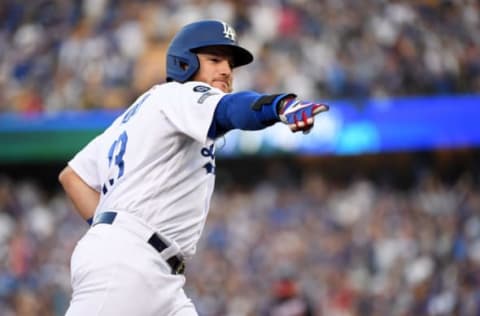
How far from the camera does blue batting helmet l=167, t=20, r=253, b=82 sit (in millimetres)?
4469

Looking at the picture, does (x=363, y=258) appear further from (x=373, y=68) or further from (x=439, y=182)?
(x=373, y=68)

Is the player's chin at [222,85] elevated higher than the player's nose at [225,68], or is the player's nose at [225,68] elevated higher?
the player's nose at [225,68]

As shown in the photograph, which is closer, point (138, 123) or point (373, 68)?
point (138, 123)

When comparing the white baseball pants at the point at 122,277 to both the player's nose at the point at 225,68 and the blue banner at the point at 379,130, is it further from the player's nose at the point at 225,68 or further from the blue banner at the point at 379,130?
the blue banner at the point at 379,130

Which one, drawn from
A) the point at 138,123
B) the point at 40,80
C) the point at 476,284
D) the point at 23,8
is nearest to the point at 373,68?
the point at 476,284

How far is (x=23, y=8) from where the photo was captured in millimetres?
17250

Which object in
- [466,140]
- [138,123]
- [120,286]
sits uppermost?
[138,123]

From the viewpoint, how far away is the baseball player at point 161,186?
410cm

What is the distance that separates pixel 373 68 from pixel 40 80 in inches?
204

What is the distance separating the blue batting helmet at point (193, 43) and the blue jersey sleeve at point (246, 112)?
54 cm

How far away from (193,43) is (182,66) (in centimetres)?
13

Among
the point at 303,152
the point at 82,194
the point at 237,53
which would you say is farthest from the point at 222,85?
the point at 303,152

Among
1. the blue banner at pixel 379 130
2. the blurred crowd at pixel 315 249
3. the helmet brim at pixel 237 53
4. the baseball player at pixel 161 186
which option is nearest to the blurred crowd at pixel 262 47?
the blue banner at pixel 379 130

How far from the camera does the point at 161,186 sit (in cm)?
425
